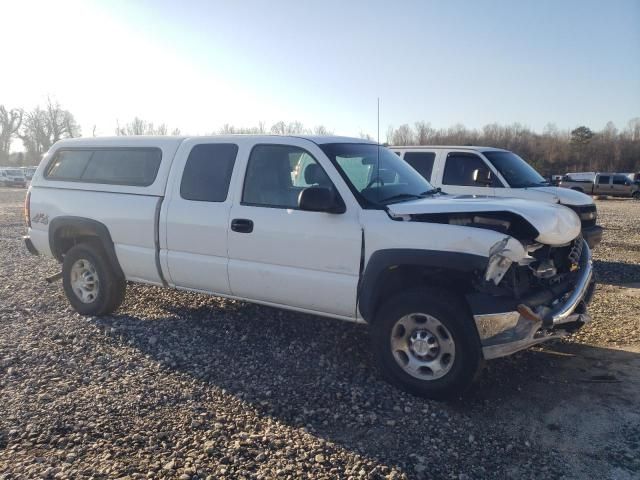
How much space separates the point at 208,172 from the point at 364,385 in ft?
8.38

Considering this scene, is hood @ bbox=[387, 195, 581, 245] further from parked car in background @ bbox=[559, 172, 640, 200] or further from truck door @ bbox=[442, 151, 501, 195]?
parked car in background @ bbox=[559, 172, 640, 200]

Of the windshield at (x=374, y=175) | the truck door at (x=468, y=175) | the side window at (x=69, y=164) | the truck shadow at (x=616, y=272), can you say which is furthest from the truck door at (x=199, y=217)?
the truck shadow at (x=616, y=272)

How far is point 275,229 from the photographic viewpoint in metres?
4.79

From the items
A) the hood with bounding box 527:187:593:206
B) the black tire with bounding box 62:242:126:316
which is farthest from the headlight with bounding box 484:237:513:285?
the hood with bounding box 527:187:593:206

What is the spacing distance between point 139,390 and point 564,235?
3.64m

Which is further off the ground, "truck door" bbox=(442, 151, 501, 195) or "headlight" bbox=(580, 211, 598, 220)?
"truck door" bbox=(442, 151, 501, 195)

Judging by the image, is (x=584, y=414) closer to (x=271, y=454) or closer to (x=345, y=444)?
(x=345, y=444)

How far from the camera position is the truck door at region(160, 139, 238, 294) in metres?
5.17

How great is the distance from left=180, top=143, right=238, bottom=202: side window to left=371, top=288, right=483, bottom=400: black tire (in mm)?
2002

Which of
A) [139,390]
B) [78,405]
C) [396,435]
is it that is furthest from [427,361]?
[78,405]

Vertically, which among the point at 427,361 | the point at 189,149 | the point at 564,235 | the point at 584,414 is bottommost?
the point at 584,414

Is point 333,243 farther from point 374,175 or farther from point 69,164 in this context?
point 69,164

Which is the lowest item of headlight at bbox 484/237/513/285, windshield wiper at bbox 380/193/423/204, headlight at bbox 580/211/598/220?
headlight at bbox 580/211/598/220

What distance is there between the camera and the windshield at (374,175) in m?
4.64
